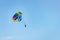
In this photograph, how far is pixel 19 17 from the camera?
67.6 ft

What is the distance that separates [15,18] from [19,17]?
4.21 feet

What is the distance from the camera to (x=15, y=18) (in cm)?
2002
